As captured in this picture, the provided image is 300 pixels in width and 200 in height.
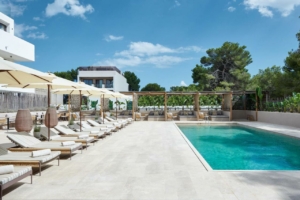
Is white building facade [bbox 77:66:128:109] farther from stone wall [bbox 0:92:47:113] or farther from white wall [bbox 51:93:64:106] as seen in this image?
stone wall [bbox 0:92:47:113]

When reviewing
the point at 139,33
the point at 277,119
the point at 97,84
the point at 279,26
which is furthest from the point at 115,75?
the point at 277,119

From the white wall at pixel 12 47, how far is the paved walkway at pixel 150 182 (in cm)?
1797

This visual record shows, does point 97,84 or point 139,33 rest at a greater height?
point 139,33

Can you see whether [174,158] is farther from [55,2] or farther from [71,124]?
[55,2]

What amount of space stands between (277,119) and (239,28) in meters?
16.9

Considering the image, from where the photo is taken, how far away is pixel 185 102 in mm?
26594

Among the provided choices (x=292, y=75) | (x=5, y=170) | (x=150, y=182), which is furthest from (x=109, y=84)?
(x=5, y=170)

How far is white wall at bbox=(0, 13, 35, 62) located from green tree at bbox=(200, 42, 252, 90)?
23918 millimetres

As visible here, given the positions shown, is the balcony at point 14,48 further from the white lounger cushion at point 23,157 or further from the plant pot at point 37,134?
the white lounger cushion at point 23,157

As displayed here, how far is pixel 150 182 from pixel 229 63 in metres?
35.9

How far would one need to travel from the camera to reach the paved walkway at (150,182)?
4098 mm

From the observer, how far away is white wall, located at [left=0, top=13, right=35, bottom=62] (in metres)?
20.7

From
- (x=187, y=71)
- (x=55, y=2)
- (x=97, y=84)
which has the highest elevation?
(x=55, y=2)

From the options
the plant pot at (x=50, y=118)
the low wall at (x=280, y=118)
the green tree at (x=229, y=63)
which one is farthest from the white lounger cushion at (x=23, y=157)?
the green tree at (x=229, y=63)
